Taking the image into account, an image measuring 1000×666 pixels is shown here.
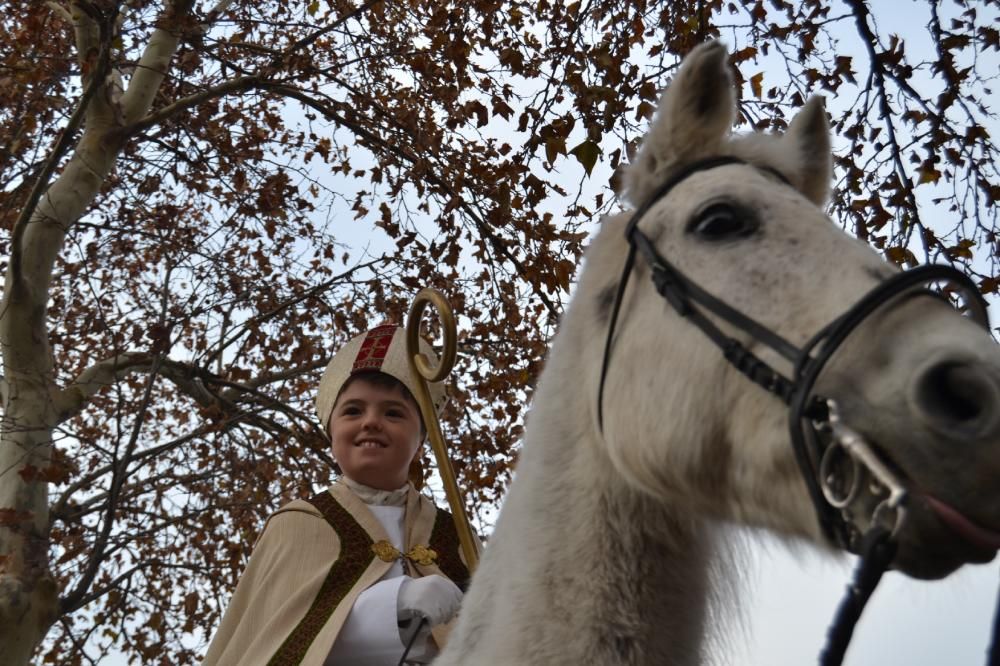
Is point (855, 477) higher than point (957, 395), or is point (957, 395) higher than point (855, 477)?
point (957, 395)

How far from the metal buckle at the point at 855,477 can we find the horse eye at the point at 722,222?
0.57 m

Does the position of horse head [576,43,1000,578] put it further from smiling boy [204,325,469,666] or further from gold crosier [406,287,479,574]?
smiling boy [204,325,469,666]

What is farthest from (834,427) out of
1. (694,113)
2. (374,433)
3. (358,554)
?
(374,433)

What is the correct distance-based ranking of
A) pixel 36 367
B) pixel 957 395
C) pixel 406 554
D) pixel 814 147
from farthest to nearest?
pixel 36 367
pixel 406 554
pixel 814 147
pixel 957 395

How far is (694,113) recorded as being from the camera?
2.76 metres

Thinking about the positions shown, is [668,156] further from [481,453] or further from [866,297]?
[481,453]

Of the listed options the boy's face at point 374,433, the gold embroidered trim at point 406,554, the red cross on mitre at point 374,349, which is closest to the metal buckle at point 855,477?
the gold embroidered trim at point 406,554

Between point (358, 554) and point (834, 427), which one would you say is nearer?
point (834, 427)

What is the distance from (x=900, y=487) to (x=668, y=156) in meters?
1.27

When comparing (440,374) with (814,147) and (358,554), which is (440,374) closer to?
(358,554)

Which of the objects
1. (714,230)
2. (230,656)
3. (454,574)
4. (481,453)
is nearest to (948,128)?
(454,574)

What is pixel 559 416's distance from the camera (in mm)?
2658

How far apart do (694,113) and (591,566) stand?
4.17ft

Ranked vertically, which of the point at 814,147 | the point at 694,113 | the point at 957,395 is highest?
the point at 814,147
